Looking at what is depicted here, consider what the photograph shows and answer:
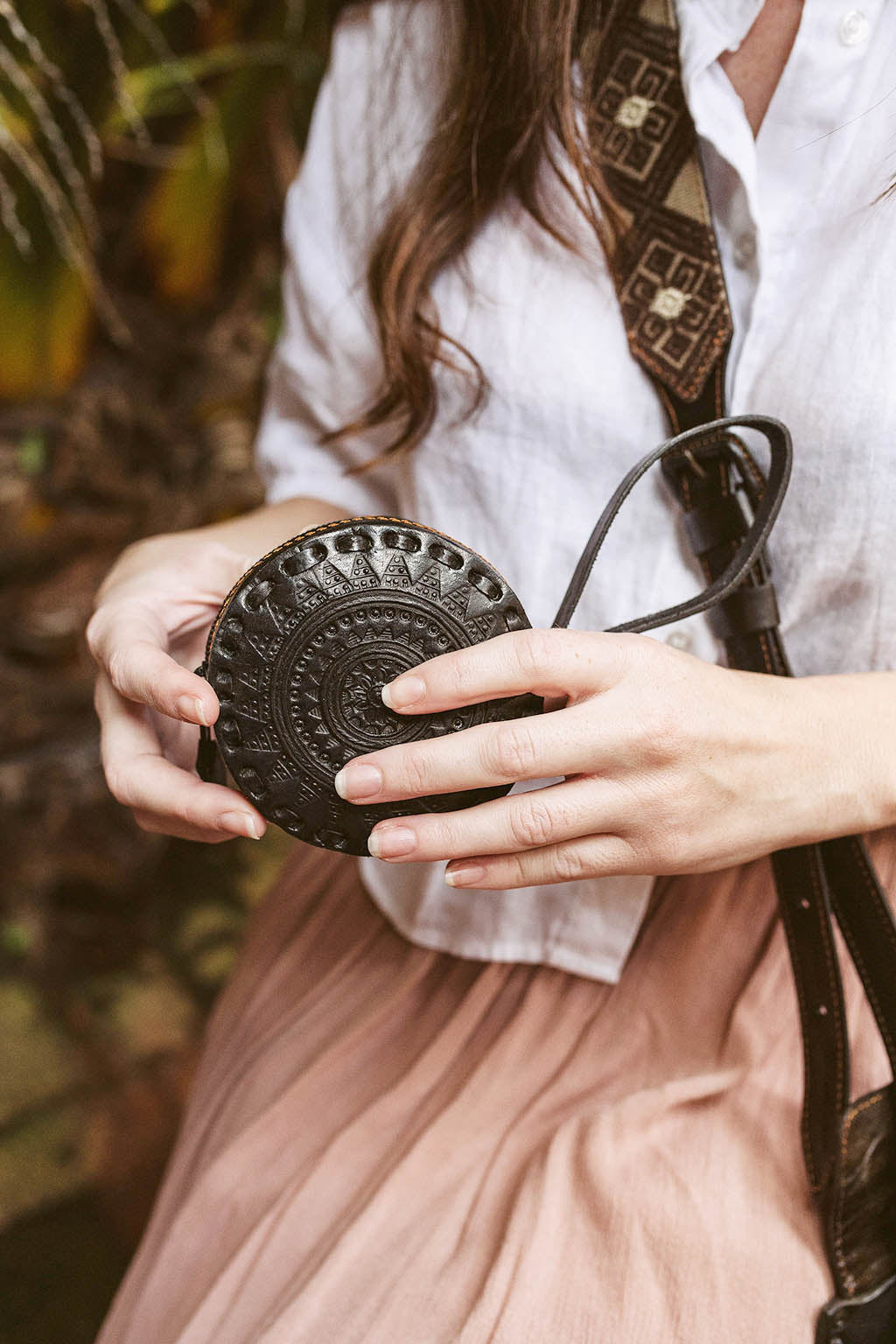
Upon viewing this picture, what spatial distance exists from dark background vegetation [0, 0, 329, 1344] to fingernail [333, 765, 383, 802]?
107cm

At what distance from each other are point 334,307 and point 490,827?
578 mm

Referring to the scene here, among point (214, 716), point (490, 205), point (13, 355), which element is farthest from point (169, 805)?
point (13, 355)

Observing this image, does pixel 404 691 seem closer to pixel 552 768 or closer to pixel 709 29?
pixel 552 768

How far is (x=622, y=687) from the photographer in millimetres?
542

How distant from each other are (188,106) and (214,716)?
127 centimetres

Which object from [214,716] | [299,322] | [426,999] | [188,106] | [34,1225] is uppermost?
[188,106]

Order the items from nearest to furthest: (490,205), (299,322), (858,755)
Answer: (858,755) → (490,205) → (299,322)

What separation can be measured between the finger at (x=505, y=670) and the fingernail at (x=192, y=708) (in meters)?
0.11

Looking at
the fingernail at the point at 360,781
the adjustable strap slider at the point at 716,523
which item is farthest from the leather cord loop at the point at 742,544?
the fingernail at the point at 360,781

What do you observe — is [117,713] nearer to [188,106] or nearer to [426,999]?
[426,999]

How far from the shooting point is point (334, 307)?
2.99 feet

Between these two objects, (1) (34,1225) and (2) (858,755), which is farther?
(1) (34,1225)

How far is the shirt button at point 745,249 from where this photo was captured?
2.31 feet

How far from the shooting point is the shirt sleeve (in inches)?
34.9
